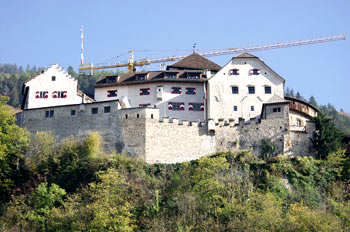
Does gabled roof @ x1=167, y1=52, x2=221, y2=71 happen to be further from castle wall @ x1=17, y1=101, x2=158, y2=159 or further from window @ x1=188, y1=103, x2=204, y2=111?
castle wall @ x1=17, y1=101, x2=158, y2=159

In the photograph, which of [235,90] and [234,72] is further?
[234,72]

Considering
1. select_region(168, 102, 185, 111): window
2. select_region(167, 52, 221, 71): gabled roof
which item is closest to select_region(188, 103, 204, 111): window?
select_region(168, 102, 185, 111): window

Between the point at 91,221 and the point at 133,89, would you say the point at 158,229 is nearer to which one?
the point at 91,221

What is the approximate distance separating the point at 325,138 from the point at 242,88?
11.3 meters

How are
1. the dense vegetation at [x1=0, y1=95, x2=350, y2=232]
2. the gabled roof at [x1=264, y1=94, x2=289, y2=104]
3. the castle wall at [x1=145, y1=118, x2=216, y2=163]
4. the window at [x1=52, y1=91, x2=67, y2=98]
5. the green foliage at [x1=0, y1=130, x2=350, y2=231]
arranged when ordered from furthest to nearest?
the window at [x1=52, y1=91, x2=67, y2=98] → the gabled roof at [x1=264, y1=94, x2=289, y2=104] → the castle wall at [x1=145, y1=118, x2=216, y2=163] → the dense vegetation at [x1=0, y1=95, x2=350, y2=232] → the green foliage at [x1=0, y1=130, x2=350, y2=231]

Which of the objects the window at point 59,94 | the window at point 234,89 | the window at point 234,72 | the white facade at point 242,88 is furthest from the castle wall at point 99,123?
the window at point 234,72

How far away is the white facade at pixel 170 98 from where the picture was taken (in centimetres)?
6228

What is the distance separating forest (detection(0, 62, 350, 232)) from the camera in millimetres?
45250

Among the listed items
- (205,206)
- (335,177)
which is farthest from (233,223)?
(335,177)

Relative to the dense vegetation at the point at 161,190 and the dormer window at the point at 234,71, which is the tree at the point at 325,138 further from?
the dormer window at the point at 234,71

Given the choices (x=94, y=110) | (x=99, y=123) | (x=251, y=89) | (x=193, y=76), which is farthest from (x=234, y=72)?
(x=99, y=123)

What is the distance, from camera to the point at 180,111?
204 ft

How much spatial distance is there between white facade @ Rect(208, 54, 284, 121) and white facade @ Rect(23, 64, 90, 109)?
1430cm

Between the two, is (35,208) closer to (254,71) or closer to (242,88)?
(242,88)
